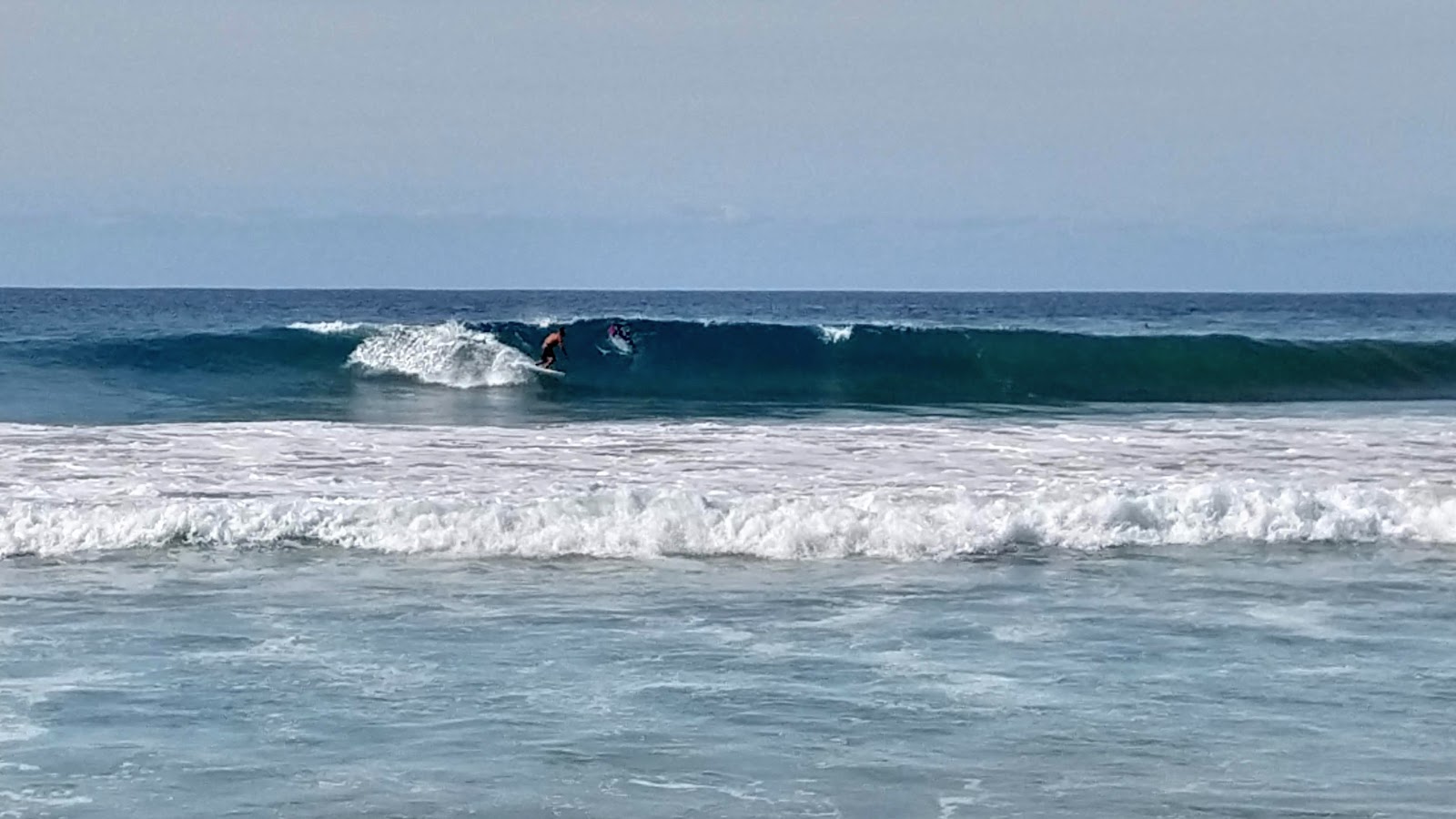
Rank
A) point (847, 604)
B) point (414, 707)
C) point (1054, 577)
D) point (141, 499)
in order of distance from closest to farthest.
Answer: point (414, 707)
point (847, 604)
point (1054, 577)
point (141, 499)

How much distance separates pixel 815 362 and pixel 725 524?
2054 centimetres

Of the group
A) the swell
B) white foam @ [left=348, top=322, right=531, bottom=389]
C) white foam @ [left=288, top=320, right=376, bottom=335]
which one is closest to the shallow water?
the swell

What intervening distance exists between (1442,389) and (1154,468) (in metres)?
18.7

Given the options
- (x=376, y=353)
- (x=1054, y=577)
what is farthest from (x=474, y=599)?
(x=376, y=353)

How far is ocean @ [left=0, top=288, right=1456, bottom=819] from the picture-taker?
6910 millimetres

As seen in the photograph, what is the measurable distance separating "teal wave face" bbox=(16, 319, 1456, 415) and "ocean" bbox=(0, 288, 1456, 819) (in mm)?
6105

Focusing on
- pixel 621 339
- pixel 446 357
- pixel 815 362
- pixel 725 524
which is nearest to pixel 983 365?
pixel 815 362

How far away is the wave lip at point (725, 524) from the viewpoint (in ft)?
39.4

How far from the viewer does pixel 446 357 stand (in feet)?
96.6

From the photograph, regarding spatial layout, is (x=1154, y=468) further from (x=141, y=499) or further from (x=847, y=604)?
(x=141, y=499)

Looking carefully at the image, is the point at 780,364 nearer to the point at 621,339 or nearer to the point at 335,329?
the point at 621,339

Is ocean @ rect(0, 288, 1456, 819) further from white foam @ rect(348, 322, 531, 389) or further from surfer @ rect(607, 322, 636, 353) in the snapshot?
surfer @ rect(607, 322, 636, 353)

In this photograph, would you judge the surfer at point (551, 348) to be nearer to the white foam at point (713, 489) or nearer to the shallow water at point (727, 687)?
the white foam at point (713, 489)

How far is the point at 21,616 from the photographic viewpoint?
32.0 ft
